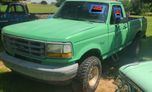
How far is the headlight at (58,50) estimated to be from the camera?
511 centimetres

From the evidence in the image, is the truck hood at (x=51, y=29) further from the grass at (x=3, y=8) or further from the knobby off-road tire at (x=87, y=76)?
the grass at (x=3, y=8)

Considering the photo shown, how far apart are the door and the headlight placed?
1.86m

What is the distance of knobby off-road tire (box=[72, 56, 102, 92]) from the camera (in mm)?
5504

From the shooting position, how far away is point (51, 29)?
5.75 meters

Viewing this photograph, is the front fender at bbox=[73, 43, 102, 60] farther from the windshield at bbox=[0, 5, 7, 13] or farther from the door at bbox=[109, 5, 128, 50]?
the windshield at bbox=[0, 5, 7, 13]

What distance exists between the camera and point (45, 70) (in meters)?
5.07

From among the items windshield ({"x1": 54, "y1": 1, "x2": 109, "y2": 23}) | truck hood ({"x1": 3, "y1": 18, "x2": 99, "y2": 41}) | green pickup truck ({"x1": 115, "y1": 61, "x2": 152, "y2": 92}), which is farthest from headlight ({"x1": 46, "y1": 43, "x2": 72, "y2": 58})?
green pickup truck ({"x1": 115, "y1": 61, "x2": 152, "y2": 92})

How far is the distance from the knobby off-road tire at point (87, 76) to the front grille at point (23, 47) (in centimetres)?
88

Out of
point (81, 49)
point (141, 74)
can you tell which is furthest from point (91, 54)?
point (141, 74)

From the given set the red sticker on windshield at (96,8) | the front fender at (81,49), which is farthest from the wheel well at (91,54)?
the red sticker on windshield at (96,8)

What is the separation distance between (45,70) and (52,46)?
0.46 m

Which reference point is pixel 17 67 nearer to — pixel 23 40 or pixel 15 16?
pixel 23 40

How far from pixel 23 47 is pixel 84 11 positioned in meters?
2.01

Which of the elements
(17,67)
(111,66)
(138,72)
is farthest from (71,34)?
(111,66)
